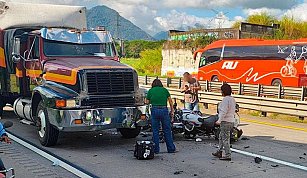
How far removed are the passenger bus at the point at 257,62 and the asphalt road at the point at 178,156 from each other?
15.5 meters

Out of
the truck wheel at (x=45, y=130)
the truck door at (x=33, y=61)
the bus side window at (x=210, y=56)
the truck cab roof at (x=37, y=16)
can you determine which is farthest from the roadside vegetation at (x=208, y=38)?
the truck wheel at (x=45, y=130)

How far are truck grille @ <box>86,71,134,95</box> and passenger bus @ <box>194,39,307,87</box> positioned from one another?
19.3 meters

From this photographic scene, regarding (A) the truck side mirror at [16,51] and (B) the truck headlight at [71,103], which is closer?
(B) the truck headlight at [71,103]

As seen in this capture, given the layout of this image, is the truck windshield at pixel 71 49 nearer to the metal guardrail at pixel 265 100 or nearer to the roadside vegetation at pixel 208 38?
the metal guardrail at pixel 265 100

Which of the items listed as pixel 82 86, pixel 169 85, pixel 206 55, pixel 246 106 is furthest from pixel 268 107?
pixel 206 55

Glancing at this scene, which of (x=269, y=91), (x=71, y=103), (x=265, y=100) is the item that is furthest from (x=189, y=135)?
(x=269, y=91)

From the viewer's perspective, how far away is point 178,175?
751 centimetres

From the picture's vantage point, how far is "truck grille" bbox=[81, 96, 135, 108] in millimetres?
9422

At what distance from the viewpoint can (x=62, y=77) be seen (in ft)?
32.4

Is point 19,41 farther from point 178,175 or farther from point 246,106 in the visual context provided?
point 246,106

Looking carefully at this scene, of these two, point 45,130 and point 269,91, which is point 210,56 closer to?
point 269,91

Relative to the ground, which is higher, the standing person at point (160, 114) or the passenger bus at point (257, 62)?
the passenger bus at point (257, 62)

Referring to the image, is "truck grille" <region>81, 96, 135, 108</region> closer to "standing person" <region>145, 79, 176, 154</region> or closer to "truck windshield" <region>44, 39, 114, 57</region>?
"standing person" <region>145, 79, 176, 154</region>

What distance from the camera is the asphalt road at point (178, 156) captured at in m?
7.76
